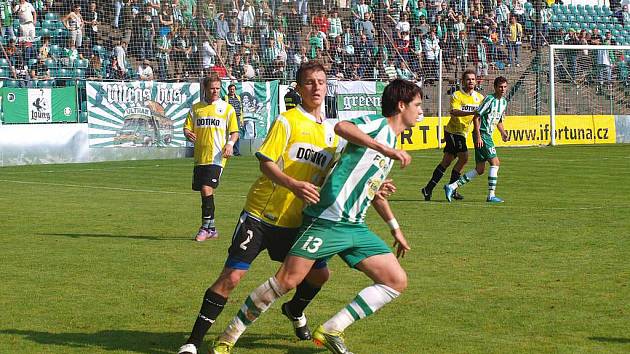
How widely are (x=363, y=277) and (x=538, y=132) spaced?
26.8 metres

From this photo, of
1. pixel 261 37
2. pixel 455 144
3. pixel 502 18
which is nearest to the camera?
pixel 455 144

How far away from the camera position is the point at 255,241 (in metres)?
7.21

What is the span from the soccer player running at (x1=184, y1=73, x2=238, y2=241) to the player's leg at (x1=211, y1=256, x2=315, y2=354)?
22.2 ft

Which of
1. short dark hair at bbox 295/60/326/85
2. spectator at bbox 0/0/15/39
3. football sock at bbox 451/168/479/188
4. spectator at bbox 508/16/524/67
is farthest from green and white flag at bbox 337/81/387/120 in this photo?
short dark hair at bbox 295/60/326/85

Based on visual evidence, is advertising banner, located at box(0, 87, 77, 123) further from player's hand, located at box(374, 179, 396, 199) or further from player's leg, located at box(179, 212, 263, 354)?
player's hand, located at box(374, 179, 396, 199)

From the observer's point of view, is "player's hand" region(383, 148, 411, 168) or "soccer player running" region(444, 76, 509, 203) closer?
"player's hand" region(383, 148, 411, 168)

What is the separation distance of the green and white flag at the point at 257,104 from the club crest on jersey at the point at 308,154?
974 inches

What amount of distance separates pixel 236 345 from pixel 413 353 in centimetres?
130

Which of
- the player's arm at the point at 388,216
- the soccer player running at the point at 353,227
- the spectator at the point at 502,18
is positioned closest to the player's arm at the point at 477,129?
the player's arm at the point at 388,216

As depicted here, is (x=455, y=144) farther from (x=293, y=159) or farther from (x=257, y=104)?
(x=257, y=104)

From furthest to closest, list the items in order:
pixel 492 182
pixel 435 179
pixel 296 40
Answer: pixel 296 40 → pixel 435 179 → pixel 492 182

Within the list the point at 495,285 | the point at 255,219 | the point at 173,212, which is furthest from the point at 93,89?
the point at 255,219

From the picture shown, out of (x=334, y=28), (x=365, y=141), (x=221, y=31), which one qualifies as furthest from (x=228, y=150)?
(x=334, y=28)

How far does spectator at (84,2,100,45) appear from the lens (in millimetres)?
31734
